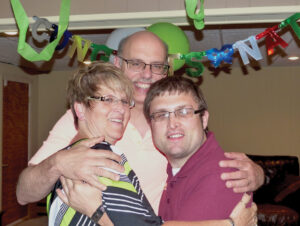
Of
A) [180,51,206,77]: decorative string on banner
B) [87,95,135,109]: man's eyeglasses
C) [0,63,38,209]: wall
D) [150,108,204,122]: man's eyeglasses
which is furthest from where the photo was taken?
[0,63,38,209]: wall

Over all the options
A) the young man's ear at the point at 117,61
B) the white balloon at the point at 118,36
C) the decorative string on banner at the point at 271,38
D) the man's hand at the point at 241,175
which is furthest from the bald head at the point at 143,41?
A: the man's hand at the point at 241,175

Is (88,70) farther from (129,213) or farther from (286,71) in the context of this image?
(286,71)

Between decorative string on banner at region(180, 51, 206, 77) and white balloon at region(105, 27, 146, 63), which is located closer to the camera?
white balloon at region(105, 27, 146, 63)

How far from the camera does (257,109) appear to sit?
802 cm

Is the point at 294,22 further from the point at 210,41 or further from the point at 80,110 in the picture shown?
the point at 210,41

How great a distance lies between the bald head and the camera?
7.08 ft

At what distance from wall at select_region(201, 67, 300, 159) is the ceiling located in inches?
15.6

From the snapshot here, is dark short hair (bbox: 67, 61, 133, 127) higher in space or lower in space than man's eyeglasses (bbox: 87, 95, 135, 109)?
higher

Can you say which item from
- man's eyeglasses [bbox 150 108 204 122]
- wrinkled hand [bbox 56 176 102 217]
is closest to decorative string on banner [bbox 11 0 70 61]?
man's eyeglasses [bbox 150 108 204 122]

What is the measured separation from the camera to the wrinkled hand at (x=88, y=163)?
1.28 m

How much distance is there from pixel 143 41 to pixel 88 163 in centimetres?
107

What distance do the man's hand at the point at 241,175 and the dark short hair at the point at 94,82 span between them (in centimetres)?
54

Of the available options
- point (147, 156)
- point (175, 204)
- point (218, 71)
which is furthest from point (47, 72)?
point (175, 204)

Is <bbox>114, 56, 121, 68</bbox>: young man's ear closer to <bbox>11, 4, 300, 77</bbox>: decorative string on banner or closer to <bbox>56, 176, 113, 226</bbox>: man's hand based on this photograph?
<bbox>11, 4, 300, 77</bbox>: decorative string on banner
